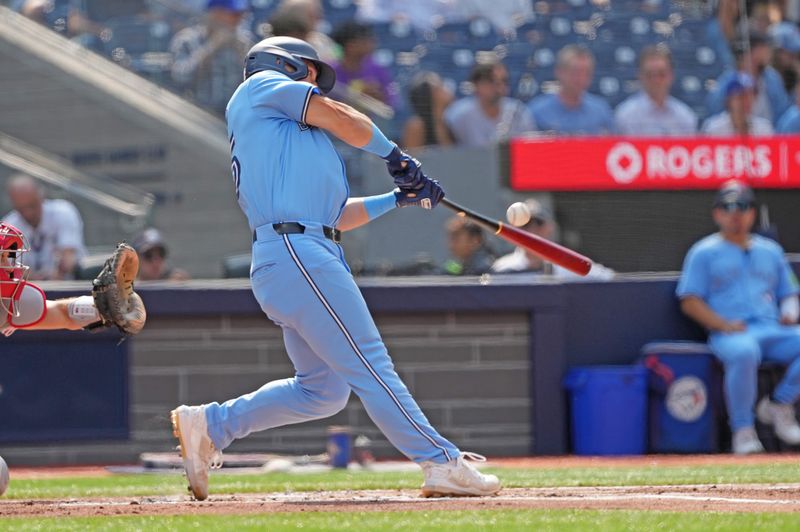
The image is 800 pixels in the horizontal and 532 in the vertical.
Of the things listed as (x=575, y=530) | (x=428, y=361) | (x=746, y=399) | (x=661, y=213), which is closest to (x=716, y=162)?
(x=661, y=213)

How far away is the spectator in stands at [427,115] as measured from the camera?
1130cm

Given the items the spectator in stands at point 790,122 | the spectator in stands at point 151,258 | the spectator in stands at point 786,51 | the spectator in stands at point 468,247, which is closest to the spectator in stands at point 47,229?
the spectator in stands at point 151,258

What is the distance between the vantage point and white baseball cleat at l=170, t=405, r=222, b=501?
5.48 metres

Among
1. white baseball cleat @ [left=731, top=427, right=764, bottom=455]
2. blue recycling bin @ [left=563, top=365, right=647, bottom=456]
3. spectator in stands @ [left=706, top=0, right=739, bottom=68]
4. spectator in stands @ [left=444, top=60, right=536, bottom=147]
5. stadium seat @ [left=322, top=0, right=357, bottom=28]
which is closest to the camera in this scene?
white baseball cleat @ [left=731, top=427, right=764, bottom=455]

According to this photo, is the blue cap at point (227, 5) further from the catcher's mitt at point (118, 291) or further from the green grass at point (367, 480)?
the catcher's mitt at point (118, 291)

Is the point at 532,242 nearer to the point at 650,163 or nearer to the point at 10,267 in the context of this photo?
the point at 10,267

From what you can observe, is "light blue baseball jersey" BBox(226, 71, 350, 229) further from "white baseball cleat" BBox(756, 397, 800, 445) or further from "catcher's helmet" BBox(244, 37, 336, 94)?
"white baseball cleat" BBox(756, 397, 800, 445)

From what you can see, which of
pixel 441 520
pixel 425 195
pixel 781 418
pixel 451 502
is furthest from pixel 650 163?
pixel 441 520

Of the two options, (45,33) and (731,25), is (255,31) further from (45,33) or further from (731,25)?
(731,25)

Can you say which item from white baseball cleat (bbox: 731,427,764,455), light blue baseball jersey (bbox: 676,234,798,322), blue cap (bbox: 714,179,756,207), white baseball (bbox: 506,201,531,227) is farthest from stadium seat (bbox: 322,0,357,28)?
white baseball (bbox: 506,201,531,227)

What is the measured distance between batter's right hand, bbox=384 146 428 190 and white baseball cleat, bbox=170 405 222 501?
119 centimetres

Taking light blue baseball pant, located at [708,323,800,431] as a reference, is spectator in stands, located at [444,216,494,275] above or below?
above

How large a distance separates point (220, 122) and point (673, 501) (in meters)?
6.63

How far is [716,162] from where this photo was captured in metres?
11.6
